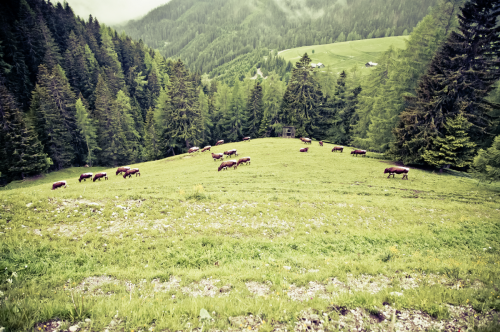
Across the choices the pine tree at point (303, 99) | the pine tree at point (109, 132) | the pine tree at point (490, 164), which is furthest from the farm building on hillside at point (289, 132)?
the pine tree at point (109, 132)

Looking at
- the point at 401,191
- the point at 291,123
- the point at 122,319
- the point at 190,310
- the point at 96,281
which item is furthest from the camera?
the point at 291,123

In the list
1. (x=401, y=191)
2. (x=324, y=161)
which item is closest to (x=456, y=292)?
(x=401, y=191)

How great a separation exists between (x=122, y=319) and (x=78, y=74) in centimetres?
10563

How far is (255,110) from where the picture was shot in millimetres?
72000

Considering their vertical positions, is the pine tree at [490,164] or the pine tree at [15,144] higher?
the pine tree at [15,144]

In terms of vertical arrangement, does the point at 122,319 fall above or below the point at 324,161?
above

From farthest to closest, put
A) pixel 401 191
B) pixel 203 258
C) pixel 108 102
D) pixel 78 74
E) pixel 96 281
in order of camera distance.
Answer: pixel 78 74 → pixel 108 102 → pixel 401 191 → pixel 203 258 → pixel 96 281

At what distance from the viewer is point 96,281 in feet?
20.6

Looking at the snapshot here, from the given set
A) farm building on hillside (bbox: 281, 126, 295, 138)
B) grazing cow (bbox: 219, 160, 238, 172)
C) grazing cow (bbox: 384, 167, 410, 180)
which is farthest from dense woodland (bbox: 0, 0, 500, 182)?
grazing cow (bbox: 219, 160, 238, 172)

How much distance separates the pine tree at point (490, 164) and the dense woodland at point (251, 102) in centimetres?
12

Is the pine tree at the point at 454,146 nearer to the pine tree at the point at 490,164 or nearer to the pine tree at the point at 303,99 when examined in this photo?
the pine tree at the point at 490,164

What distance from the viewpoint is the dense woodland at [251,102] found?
87.3 ft

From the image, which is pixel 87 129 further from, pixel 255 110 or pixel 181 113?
pixel 255 110

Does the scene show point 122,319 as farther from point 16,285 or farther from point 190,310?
point 16,285
